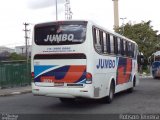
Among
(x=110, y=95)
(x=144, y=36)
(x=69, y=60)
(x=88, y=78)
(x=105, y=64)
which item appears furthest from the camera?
(x=144, y=36)

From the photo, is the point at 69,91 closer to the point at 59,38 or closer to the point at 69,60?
the point at 69,60

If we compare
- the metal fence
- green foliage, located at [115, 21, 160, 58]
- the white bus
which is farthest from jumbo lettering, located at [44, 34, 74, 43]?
green foliage, located at [115, 21, 160, 58]

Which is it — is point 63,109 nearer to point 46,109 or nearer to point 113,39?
point 46,109

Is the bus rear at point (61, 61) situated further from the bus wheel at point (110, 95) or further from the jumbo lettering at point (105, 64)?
the bus wheel at point (110, 95)

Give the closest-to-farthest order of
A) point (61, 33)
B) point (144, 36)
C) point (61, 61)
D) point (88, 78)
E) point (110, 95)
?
point (88, 78), point (61, 61), point (61, 33), point (110, 95), point (144, 36)

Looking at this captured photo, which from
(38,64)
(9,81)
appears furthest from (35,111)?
(9,81)

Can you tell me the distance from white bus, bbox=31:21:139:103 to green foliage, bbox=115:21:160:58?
58.6 meters

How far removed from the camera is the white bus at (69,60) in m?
14.0

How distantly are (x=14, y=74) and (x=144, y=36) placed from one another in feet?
169

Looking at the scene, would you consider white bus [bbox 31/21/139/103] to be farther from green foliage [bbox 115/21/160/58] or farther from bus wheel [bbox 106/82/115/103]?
green foliage [bbox 115/21/160/58]

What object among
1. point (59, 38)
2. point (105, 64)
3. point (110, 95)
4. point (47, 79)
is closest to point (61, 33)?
point (59, 38)

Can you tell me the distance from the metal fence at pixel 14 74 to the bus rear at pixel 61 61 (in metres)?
12.2

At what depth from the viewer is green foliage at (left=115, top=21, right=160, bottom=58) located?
240 feet

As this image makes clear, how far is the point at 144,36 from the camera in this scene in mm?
75688
